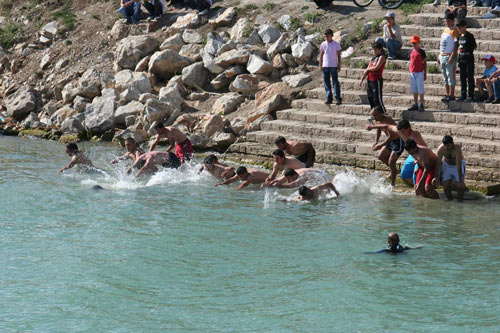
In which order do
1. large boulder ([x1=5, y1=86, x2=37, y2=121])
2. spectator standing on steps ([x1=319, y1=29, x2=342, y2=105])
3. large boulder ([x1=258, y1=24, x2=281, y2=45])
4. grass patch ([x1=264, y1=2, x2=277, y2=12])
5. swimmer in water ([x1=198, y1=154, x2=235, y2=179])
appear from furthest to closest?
large boulder ([x1=5, y1=86, x2=37, y2=121]), grass patch ([x1=264, y1=2, x2=277, y2=12]), large boulder ([x1=258, y1=24, x2=281, y2=45]), spectator standing on steps ([x1=319, y1=29, x2=342, y2=105]), swimmer in water ([x1=198, y1=154, x2=235, y2=179])

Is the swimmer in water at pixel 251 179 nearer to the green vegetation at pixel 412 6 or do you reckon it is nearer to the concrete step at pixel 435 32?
the concrete step at pixel 435 32

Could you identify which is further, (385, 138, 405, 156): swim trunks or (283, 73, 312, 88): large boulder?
(283, 73, 312, 88): large boulder

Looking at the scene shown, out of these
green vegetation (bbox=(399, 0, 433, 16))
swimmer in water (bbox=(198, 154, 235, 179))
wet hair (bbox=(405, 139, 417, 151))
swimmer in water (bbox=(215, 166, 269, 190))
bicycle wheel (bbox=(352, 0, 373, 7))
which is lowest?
swimmer in water (bbox=(215, 166, 269, 190))

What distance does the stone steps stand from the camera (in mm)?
13617

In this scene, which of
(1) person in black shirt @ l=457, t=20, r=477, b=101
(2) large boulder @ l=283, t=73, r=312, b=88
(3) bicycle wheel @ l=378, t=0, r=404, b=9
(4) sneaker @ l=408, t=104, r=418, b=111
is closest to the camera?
(1) person in black shirt @ l=457, t=20, r=477, b=101

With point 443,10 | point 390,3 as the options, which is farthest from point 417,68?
point 390,3

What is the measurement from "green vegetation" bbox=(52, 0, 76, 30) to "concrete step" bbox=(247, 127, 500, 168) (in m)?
Result: 11.0

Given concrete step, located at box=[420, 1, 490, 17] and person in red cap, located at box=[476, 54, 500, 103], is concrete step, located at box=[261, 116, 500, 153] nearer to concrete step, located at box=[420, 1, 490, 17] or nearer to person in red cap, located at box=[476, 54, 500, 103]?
person in red cap, located at box=[476, 54, 500, 103]

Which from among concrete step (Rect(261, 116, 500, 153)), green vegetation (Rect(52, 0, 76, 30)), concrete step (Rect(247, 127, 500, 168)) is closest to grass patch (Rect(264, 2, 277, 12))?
concrete step (Rect(261, 116, 500, 153))

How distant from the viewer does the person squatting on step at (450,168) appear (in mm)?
12859

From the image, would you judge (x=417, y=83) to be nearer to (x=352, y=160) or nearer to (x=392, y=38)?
(x=352, y=160)

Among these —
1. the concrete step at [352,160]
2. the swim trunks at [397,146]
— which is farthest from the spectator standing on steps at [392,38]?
the swim trunks at [397,146]

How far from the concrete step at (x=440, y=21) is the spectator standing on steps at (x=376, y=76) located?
11.3ft

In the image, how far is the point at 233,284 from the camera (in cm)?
962
